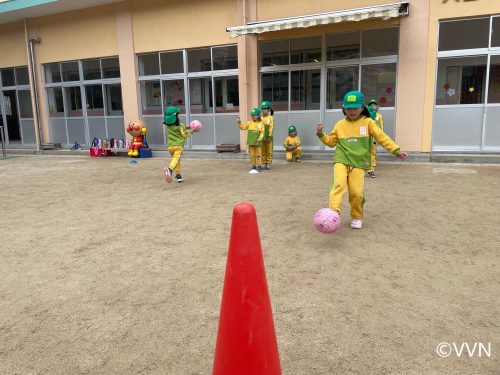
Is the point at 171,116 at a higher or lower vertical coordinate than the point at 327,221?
higher

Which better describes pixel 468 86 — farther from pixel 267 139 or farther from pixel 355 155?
pixel 355 155

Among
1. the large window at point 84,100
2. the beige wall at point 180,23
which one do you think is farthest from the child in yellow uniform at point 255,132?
the large window at point 84,100

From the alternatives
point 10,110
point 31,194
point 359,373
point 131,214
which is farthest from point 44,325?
point 10,110

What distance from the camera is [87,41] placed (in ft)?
48.7

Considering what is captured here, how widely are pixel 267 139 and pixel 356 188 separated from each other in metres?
5.46

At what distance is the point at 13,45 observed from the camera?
1659cm

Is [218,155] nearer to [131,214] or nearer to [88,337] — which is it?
[131,214]

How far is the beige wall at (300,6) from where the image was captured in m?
10.9

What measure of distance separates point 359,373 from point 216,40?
478 inches

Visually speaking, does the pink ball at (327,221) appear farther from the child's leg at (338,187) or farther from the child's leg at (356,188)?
the child's leg at (356,188)

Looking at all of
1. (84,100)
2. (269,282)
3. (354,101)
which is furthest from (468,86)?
(84,100)

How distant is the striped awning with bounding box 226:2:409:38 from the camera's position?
31.8ft

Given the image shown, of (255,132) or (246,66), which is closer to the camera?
(255,132)

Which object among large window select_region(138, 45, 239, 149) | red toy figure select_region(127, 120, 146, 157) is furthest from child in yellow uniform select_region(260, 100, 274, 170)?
red toy figure select_region(127, 120, 146, 157)
